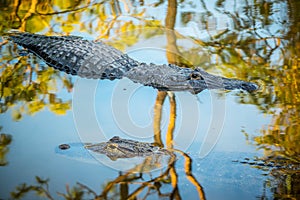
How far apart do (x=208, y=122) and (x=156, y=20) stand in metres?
2.41

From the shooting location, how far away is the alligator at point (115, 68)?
395 centimetres

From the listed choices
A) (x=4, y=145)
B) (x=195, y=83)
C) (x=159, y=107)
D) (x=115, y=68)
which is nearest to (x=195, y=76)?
(x=195, y=83)

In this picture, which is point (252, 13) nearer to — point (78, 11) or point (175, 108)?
point (78, 11)

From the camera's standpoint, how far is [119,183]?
255cm

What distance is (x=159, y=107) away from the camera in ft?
11.6

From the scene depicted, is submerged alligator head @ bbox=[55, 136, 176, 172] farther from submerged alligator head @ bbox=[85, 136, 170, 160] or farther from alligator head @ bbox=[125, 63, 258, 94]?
alligator head @ bbox=[125, 63, 258, 94]

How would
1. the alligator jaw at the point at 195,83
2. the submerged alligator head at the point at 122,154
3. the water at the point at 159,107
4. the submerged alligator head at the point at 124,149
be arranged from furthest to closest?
the alligator jaw at the point at 195,83, the submerged alligator head at the point at 124,149, the submerged alligator head at the point at 122,154, the water at the point at 159,107

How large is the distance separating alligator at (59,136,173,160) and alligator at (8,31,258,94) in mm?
1040

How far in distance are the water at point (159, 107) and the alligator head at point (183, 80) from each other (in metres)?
0.09

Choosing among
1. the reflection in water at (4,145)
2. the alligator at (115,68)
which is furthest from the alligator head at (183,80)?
the reflection in water at (4,145)

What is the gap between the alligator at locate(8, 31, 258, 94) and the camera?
3951mm

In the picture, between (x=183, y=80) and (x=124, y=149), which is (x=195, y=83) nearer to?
(x=183, y=80)

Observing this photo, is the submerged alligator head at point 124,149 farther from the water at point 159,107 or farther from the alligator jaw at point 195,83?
the alligator jaw at point 195,83

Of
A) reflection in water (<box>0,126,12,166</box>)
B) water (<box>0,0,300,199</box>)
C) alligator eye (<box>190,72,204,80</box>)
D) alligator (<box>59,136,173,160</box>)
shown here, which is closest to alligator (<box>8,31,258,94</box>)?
alligator eye (<box>190,72,204,80</box>)
